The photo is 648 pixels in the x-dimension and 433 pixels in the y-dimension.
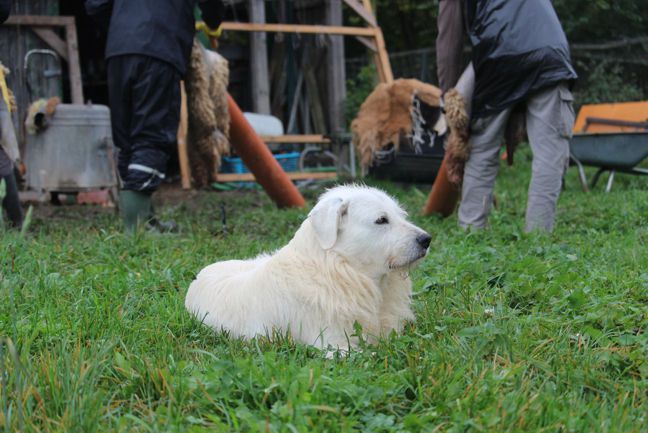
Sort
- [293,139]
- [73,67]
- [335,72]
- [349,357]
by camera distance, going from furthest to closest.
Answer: [335,72] → [293,139] → [73,67] → [349,357]

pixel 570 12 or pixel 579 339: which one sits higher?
pixel 570 12

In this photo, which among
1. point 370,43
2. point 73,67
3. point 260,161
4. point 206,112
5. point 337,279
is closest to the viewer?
point 337,279

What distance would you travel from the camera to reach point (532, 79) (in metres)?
4.94

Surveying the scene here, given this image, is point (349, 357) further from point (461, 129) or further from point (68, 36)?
point (68, 36)

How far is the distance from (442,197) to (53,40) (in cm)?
614

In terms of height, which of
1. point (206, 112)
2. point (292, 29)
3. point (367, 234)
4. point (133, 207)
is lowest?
point (133, 207)

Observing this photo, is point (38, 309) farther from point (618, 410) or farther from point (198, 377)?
point (618, 410)

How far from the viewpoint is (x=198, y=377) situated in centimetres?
226

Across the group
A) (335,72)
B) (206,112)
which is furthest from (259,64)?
(206,112)

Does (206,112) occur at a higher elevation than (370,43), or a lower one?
lower

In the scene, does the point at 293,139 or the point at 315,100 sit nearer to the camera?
the point at 293,139

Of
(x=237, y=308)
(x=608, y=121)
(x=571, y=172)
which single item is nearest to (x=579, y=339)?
(x=237, y=308)

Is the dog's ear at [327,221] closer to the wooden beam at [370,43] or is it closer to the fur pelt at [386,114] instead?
the fur pelt at [386,114]

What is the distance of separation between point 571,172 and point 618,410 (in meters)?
9.71
